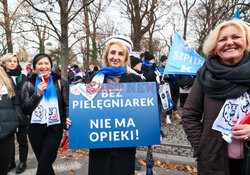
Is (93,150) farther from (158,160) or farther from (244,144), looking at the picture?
(158,160)

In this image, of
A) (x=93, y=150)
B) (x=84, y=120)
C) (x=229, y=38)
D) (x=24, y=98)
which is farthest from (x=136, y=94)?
(x=24, y=98)

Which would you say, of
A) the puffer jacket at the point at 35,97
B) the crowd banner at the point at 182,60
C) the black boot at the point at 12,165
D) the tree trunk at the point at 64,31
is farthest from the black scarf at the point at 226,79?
the tree trunk at the point at 64,31

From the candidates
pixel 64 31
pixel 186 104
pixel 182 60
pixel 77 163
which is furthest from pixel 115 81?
pixel 64 31

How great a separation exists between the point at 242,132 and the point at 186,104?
533 millimetres

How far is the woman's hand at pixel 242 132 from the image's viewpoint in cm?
145

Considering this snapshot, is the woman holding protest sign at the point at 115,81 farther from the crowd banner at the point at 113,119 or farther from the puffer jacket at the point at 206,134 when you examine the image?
the puffer jacket at the point at 206,134

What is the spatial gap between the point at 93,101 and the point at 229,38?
56.4 inches

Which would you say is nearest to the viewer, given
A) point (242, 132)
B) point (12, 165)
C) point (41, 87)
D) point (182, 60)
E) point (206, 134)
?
point (242, 132)

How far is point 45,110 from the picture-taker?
8.25 ft

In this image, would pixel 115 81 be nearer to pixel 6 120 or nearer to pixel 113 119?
pixel 113 119

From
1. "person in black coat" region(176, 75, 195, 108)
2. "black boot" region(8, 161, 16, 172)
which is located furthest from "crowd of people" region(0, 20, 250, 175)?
"person in black coat" region(176, 75, 195, 108)

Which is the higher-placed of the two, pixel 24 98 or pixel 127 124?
pixel 24 98

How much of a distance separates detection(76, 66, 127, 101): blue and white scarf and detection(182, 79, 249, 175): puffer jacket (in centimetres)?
85

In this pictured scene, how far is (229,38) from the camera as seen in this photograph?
1.59m
